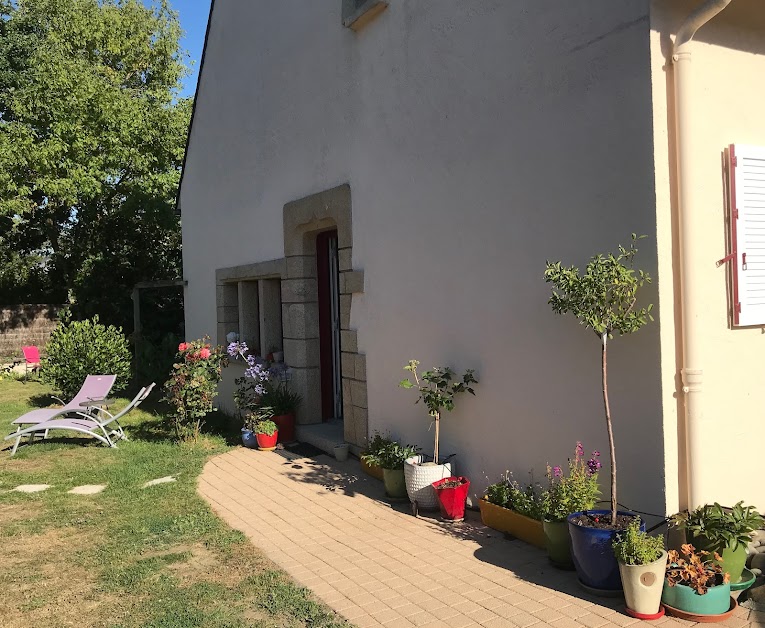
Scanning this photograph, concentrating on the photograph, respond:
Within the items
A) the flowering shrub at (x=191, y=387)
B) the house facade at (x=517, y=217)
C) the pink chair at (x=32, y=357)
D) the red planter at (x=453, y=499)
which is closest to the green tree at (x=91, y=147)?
the pink chair at (x=32, y=357)

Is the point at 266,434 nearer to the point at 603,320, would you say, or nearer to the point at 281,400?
the point at 281,400

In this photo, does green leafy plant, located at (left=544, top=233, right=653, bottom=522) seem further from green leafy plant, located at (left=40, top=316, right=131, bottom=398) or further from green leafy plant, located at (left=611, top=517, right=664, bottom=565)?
green leafy plant, located at (left=40, top=316, right=131, bottom=398)

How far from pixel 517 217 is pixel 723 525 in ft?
7.61

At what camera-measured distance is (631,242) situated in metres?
3.97

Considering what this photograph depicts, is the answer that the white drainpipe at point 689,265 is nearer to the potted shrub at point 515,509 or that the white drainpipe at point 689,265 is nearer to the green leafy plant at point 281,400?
the potted shrub at point 515,509

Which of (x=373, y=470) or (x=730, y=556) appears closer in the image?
(x=730, y=556)

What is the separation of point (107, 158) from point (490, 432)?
505 inches

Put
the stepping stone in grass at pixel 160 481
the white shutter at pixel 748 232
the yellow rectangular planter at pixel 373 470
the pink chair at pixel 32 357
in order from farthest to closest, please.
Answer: the pink chair at pixel 32 357, the stepping stone in grass at pixel 160 481, the yellow rectangular planter at pixel 373 470, the white shutter at pixel 748 232

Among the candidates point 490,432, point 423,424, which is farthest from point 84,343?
point 490,432

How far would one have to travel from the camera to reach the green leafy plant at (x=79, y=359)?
11086 millimetres

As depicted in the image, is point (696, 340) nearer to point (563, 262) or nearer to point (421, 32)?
point (563, 262)

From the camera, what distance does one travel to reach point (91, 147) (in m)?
15.1

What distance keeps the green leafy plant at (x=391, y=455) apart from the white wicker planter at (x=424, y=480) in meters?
0.30

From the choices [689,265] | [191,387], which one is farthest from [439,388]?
[191,387]
